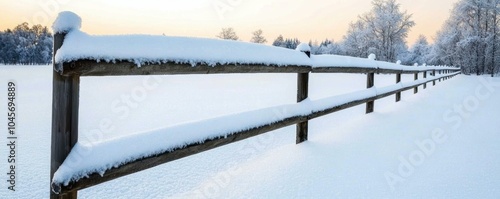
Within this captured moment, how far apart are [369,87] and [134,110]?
4.51 m

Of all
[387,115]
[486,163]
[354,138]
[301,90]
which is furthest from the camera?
[387,115]

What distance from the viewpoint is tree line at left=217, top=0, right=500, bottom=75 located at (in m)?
32.5

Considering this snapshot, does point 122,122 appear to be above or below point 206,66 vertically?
below

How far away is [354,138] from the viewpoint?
10.6 ft

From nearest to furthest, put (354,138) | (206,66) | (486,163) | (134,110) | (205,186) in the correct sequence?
(206,66)
(205,186)
(486,163)
(354,138)
(134,110)

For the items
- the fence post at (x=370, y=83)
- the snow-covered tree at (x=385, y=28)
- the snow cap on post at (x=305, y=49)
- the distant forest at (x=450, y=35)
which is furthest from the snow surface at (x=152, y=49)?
the snow-covered tree at (x=385, y=28)

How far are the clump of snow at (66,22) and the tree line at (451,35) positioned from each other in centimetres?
3885

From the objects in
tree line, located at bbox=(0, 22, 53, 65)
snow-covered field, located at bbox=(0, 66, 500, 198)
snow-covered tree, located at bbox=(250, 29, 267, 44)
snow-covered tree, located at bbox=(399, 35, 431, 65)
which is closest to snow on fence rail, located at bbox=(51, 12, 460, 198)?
snow-covered field, located at bbox=(0, 66, 500, 198)

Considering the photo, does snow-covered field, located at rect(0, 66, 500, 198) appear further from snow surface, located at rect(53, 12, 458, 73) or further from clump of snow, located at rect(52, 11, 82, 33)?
clump of snow, located at rect(52, 11, 82, 33)

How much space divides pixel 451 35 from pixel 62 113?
4478cm

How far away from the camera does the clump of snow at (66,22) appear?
1.19 metres

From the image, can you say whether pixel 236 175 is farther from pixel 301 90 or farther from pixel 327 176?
pixel 301 90

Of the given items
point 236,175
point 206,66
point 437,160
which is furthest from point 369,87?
point 206,66

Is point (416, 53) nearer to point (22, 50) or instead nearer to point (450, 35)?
point (450, 35)
